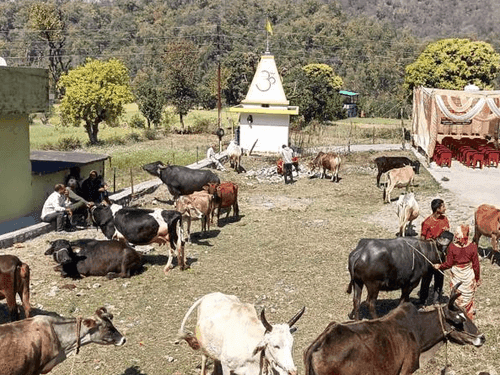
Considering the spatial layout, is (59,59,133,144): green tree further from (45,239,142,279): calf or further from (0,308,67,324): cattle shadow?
(0,308,67,324): cattle shadow

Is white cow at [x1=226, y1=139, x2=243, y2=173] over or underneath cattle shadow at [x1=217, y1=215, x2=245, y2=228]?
over

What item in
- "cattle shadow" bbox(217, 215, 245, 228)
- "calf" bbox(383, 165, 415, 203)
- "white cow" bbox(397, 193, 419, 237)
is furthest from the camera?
"calf" bbox(383, 165, 415, 203)

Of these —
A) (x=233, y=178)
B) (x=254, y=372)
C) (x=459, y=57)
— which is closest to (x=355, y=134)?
(x=459, y=57)

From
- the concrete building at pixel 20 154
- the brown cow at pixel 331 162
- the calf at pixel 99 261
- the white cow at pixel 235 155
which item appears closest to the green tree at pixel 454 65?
the brown cow at pixel 331 162

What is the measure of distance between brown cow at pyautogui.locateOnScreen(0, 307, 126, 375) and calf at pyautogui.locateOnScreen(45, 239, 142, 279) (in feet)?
14.4

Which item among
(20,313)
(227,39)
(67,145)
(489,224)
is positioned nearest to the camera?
(20,313)

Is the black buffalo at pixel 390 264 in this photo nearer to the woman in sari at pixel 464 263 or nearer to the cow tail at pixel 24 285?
the woman in sari at pixel 464 263

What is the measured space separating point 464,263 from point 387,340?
2.66m

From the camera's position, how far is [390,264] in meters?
8.41

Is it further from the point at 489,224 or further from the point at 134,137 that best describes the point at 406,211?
the point at 134,137

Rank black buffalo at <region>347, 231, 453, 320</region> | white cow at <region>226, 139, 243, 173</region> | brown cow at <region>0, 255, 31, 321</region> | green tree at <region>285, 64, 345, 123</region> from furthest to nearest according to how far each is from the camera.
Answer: green tree at <region>285, 64, 345, 123</region>
white cow at <region>226, 139, 243, 173</region>
black buffalo at <region>347, 231, 453, 320</region>
brown cow at <region>0, 255, 31, 321</region>

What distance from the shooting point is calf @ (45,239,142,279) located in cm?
1063

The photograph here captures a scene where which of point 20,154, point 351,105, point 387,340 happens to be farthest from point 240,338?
point 351,105

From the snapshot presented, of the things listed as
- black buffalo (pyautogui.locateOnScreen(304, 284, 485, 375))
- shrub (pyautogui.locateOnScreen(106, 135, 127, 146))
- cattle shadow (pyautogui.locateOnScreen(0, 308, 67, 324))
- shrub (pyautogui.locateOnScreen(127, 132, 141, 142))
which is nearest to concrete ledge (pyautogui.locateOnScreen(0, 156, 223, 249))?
cattle shadow (pyautogui.locateOnScreen(0, 308, 67, 324))
